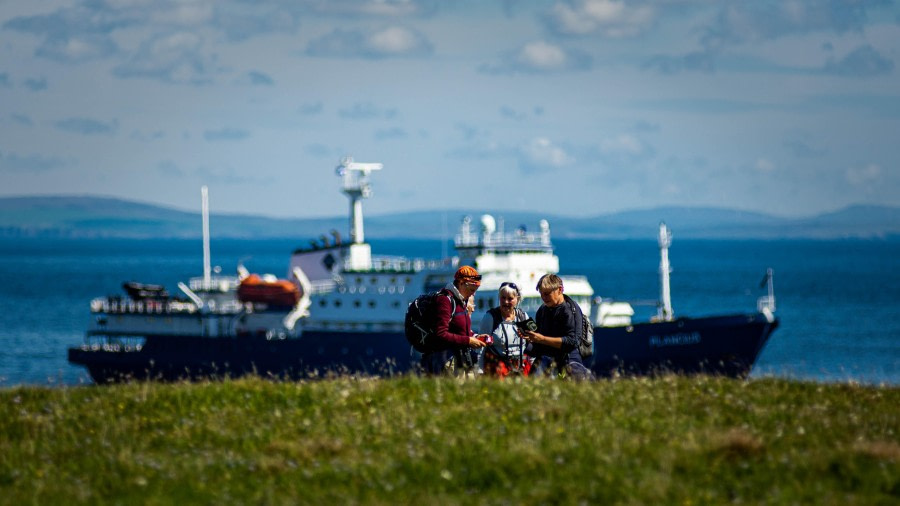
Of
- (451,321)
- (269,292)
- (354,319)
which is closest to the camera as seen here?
(451,321)

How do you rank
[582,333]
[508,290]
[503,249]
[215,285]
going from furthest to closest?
[215,285] < [503,249] < [582,333] < [508,290]

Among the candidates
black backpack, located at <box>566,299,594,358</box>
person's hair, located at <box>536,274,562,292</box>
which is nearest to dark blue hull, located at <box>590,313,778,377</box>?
black backpack, located at <box>566,299,594,358</box>

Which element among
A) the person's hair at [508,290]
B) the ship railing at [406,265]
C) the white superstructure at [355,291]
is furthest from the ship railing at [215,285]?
the person's hair at [508,290]

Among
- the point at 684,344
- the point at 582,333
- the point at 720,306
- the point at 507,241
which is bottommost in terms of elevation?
the point at 720,306

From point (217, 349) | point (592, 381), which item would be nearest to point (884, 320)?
point (217, 349)

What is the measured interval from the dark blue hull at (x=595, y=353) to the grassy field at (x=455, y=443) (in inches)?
1033

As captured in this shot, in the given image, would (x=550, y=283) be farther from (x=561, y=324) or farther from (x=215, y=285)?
(x=215, y=285)

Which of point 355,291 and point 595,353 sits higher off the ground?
point 355,291

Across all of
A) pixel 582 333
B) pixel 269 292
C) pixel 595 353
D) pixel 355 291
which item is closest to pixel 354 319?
pixel 355 291

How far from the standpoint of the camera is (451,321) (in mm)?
12141

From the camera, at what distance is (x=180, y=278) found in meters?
156

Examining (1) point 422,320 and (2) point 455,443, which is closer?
(2) point 455,443

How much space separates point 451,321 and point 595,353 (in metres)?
29.5

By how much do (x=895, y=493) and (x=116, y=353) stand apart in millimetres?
42903
